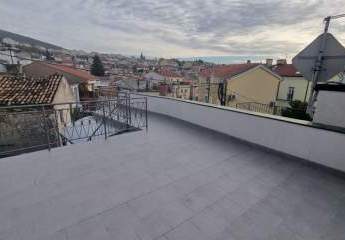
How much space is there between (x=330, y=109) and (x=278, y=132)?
83 centimetres

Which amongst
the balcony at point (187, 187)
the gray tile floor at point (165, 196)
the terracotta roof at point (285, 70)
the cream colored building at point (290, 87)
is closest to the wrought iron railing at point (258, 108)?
the cream colored building at point (290, 87)

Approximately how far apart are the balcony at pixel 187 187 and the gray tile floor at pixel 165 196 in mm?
11

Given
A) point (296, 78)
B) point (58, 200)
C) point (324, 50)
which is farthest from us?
point (296, 78)

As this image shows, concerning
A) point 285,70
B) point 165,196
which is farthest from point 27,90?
point 285,70

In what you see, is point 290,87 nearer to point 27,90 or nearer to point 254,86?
point 254,86

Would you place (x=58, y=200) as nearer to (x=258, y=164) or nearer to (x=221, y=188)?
(x=221, y=188)

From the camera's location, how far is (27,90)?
25.2 feet

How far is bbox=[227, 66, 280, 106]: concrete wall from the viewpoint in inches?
599

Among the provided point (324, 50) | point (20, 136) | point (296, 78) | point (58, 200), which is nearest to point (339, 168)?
point (324, 50)

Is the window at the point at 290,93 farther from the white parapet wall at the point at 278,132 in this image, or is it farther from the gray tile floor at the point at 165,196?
the gray tile floor at the point at 165,196

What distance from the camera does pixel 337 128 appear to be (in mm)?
2564

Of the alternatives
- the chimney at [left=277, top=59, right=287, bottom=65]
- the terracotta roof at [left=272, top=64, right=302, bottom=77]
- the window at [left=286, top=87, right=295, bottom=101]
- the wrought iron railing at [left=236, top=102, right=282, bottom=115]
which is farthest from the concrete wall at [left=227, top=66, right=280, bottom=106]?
the chimney at [left=277, top=59, right=287, bottom=65]

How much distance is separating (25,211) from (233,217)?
2.09 meters

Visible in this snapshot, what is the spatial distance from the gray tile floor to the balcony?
Answer: 1 cm
